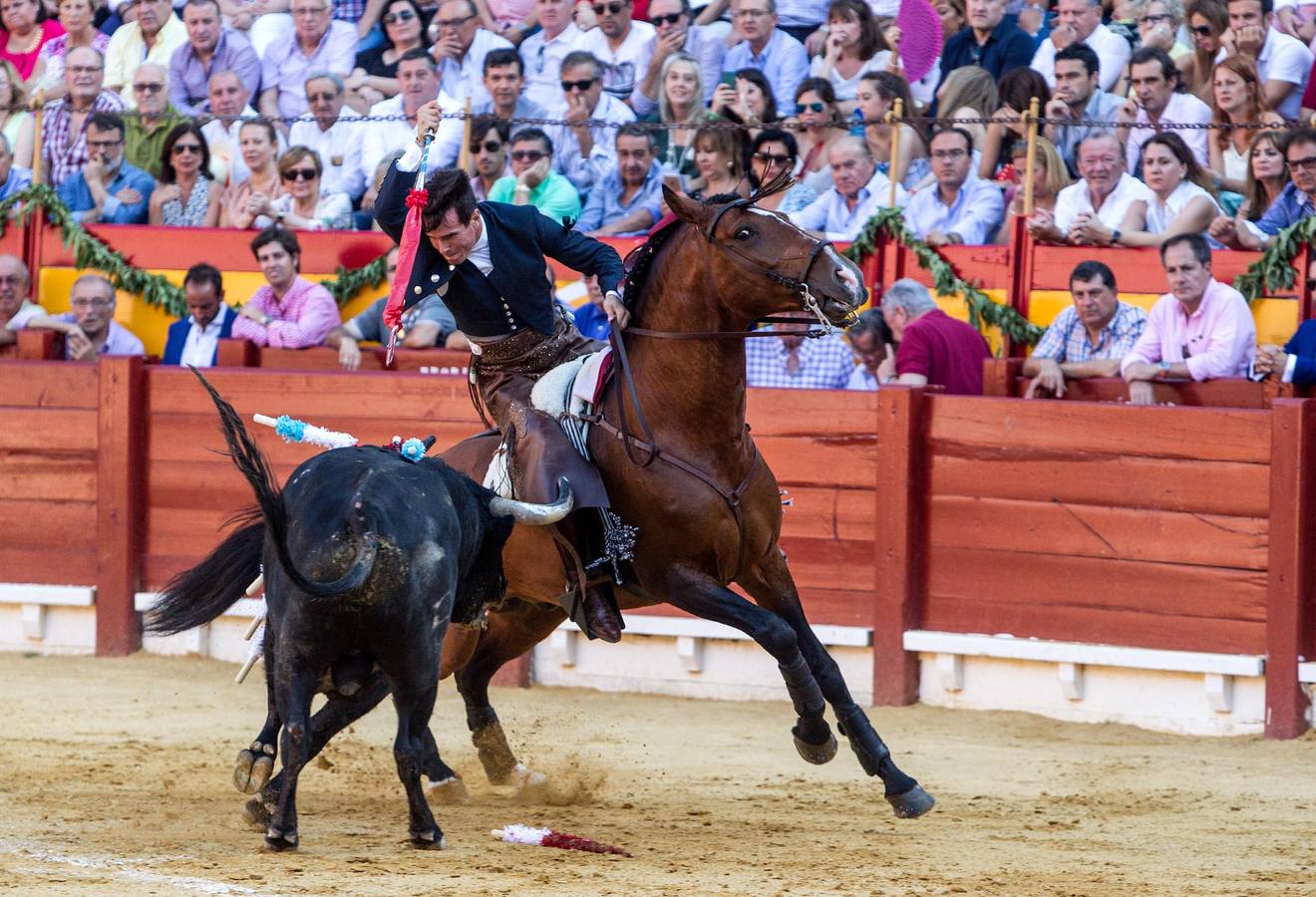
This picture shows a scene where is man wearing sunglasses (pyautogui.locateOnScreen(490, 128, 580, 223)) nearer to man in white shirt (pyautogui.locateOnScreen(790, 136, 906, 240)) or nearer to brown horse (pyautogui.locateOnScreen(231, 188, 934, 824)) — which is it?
man in white shirt (pyautogui.locateOnScreen(790, 136, 906, 240))

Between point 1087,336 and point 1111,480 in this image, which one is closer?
point 1111,480

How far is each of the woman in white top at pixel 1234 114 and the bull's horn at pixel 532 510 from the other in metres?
4.41

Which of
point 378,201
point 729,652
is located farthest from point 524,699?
point 378,201

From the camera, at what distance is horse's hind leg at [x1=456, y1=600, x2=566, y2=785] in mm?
6844

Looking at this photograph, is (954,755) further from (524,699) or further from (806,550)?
(524,699)

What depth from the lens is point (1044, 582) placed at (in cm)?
809

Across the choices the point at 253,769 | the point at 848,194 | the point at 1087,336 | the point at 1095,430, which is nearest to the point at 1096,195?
the point at 1087,336

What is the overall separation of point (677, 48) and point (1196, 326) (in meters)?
3.87

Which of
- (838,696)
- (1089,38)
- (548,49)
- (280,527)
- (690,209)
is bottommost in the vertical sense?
(838,696)

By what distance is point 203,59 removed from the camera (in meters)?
12.1

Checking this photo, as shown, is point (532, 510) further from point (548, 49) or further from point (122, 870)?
point (548, 49)

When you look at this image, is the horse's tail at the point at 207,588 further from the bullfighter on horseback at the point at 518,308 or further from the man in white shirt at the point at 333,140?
the man in white shirt at the point at 333,140

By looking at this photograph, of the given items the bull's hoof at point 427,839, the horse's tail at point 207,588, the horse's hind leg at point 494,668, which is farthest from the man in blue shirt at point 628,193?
the bull's hoof at point 427,839

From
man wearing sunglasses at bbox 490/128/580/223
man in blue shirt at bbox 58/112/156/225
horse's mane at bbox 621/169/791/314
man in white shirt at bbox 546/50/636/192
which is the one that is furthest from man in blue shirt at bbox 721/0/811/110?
horse's mane at bbox 621/169/791/314
